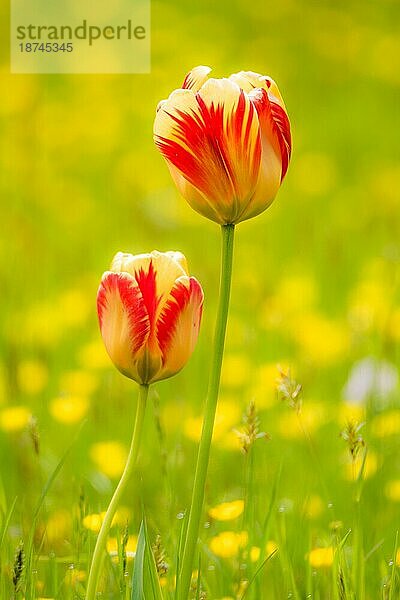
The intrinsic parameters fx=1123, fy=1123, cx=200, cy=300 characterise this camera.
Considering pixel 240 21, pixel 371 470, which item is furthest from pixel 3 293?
pixel 240 21

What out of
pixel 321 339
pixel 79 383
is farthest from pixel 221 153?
pixel 321 339

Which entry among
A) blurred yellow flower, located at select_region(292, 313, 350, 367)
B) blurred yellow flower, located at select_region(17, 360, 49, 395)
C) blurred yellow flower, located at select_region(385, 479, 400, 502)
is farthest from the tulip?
blurred yellow flower, located at select_region(292, 313, 350, 367)

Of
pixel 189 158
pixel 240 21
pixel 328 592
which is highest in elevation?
pixel 240 21

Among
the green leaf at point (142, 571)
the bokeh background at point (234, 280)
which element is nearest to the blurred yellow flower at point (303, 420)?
the bokeh background at point (234, 280)

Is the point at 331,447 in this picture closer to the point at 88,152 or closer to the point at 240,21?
the point at 88,152

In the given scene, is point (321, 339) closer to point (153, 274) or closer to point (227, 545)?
point (227, 545)

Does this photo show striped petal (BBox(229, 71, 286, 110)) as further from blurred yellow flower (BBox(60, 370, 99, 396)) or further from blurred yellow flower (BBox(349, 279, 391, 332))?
blurred yellow flower (BBox(349, 279, 391, 332))
